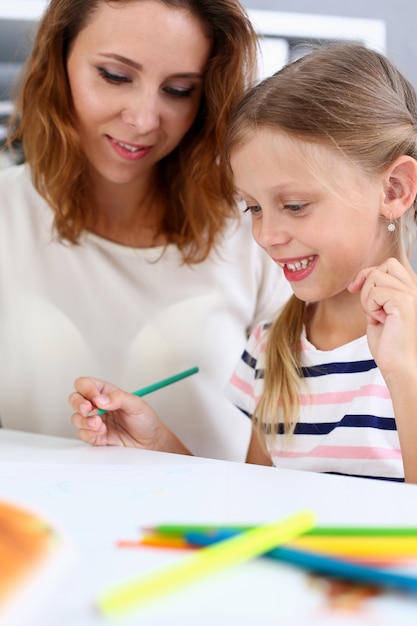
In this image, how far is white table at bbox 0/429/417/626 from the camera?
370 millimetres

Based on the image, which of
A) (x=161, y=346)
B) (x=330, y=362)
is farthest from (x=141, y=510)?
(x=161, y=346)

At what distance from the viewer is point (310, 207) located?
82cm

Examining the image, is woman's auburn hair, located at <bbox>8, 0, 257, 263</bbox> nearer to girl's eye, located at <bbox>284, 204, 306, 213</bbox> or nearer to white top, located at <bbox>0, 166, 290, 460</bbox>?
white top, located at <bbox>0, 166, 290, 460</bbox>

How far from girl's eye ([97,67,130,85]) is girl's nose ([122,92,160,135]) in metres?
0.03

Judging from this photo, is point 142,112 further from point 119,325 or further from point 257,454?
point 257,454

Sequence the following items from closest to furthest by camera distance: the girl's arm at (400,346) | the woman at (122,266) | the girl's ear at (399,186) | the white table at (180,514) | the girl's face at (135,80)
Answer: the white table at (180,514), the girl's arm at (400,346), the girl's ear at (399,186), the girl's face at (135,80), the woman at (122,266)

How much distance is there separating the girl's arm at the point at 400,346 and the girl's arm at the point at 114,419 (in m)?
0.28

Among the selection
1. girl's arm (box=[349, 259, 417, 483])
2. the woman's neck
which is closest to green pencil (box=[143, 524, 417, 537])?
girl's arm (box=[349, 259, 417, 483])

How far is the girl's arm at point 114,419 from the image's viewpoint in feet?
2.80

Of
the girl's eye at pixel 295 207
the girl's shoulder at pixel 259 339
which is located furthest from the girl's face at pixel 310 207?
the girl's shoulder at pixel 259 339

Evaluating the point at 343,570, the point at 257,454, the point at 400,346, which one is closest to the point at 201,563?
the point at 343,570

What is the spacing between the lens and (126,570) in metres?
0.42

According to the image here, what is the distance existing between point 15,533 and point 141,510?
0.08 m

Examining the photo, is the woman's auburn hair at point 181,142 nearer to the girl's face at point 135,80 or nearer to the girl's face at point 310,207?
the girl's face at point 135,80
